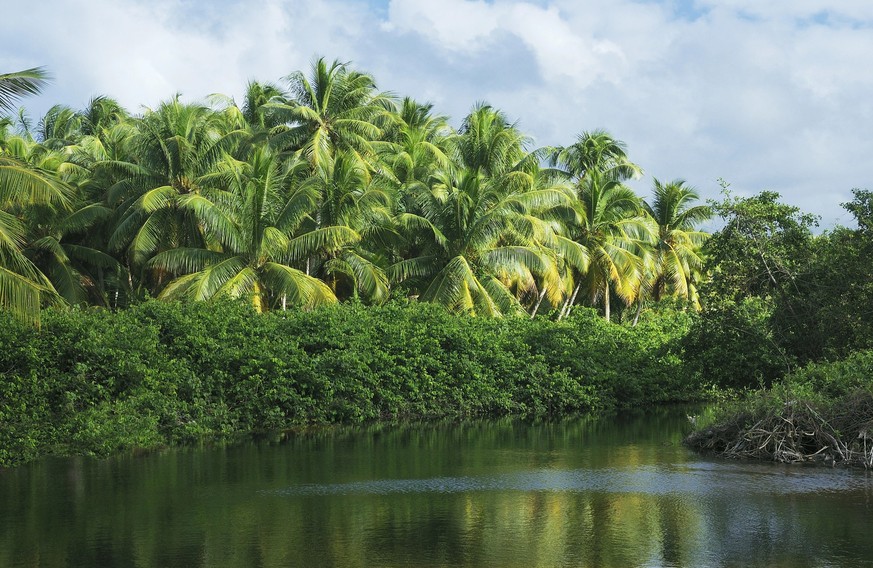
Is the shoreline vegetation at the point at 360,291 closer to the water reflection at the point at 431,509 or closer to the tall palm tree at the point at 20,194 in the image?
the tall palm tree at the point at 20,194

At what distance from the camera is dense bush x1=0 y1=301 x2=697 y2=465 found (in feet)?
62.0

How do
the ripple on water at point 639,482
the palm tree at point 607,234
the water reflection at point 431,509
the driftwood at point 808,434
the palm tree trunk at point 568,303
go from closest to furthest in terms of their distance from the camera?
the water reflection at point 431,509
the ripple on water at point 639,482
the driftwood at point 808,434
the palm tree at point 607,234
the palm tree trunk at point 568,303

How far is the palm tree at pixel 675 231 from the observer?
43031 mm

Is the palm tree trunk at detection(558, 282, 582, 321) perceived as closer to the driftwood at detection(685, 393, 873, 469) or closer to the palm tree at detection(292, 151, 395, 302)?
the palm tree at detection(292, 151, 395, 302)

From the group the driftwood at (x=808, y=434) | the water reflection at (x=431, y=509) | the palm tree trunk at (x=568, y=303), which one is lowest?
the water reflection at (x=431, y=509)

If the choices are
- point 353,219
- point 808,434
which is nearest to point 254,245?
point 353,219

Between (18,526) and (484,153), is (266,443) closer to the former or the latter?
(18,526)

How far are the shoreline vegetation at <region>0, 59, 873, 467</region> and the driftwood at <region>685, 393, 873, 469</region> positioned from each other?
2.4 inches

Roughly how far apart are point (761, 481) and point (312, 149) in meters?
21.1

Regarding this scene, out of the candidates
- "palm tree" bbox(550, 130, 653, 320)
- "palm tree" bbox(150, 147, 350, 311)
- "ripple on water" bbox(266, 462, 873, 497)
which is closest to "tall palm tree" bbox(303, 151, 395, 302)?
"palm tree" bbox(150, 147, 350, 311)

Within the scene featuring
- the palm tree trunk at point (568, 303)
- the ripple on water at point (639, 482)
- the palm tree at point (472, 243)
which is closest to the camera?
the ripple on water at point (639, 482)

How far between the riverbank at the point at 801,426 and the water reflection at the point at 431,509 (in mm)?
812

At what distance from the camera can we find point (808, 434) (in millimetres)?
18125

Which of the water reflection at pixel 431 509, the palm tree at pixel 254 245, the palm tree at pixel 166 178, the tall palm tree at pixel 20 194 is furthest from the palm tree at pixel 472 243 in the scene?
the tall palm tree at pixel 20 194
